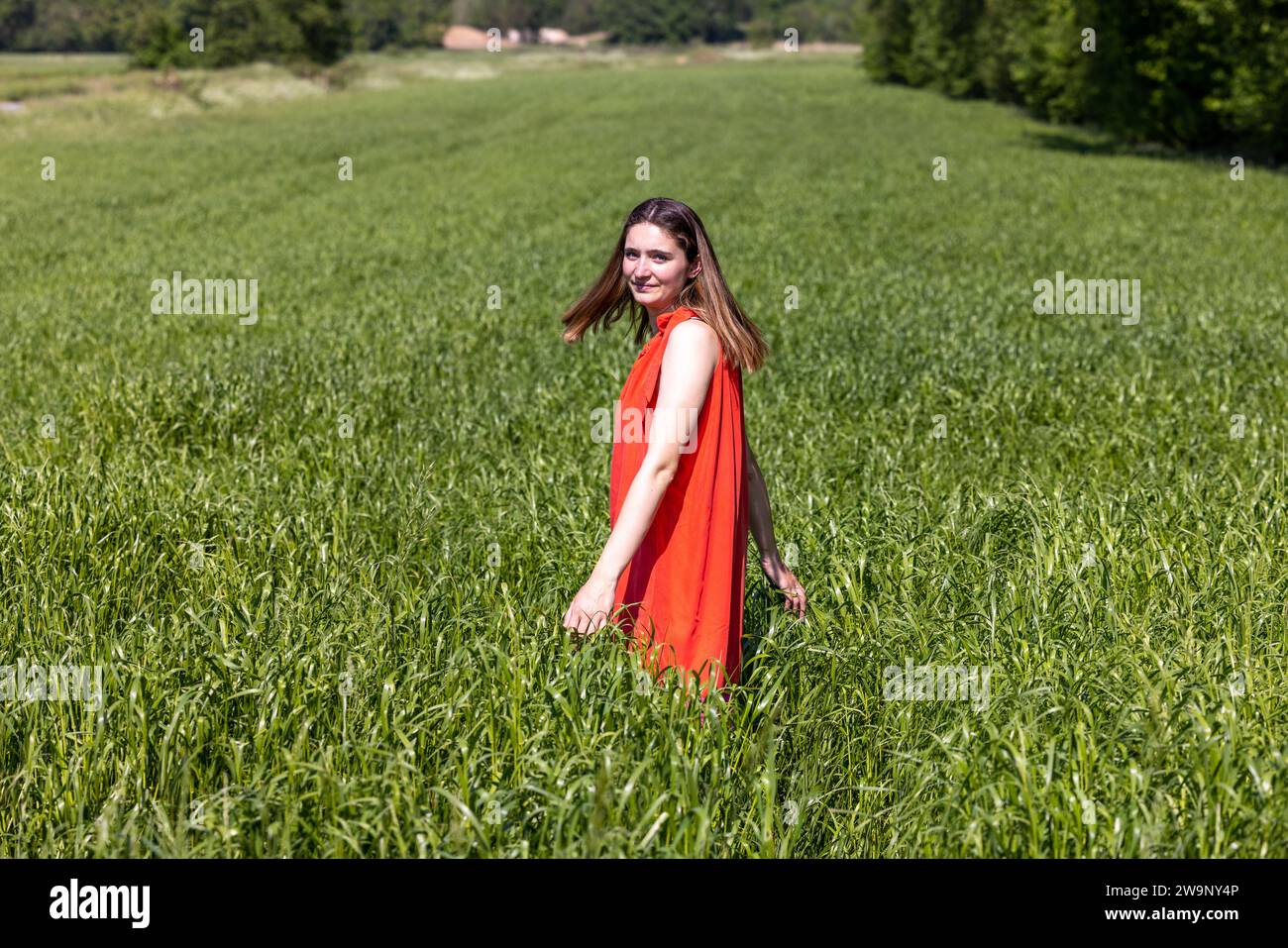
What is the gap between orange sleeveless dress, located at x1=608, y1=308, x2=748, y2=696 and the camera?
9.37ft

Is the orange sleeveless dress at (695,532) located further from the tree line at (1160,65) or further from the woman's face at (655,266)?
the tree line at (1160,65)

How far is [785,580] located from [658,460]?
93 cm

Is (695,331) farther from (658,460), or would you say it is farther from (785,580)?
(785,580)

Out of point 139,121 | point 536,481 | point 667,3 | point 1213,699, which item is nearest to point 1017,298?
point 536,481

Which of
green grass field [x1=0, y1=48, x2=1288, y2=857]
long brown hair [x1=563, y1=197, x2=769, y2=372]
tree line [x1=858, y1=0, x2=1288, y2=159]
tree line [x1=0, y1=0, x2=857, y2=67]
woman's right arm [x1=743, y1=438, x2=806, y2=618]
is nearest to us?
green grass field [x1=0, y1=48, x2=1288, y2=857]

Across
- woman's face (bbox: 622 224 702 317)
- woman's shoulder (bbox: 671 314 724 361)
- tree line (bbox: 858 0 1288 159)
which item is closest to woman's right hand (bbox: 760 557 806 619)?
woman's shoulder (bbox: 671 314 724 361)

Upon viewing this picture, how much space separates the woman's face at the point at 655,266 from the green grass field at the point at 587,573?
104cm

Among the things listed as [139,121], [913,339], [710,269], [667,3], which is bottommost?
[913,339]

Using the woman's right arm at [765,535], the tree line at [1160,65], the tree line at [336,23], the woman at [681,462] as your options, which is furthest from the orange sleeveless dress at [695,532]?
the tree line at [336,23]

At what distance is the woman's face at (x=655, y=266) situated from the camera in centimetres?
284

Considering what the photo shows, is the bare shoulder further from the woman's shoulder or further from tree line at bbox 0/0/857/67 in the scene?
tree line at bbox 0/0/857/67
